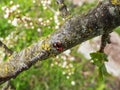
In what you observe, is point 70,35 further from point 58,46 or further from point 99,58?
point 99,58

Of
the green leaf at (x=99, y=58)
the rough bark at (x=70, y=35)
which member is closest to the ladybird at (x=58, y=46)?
the rough bark at (x=70, y=35)

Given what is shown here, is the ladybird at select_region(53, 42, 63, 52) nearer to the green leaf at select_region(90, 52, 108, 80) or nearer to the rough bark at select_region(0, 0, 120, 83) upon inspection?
the rough bark at select_region(0, 0, 120, 83)

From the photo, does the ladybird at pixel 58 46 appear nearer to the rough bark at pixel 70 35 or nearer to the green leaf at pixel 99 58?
the rough bark at pixel 70 35

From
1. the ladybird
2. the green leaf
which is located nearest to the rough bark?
the ladybird

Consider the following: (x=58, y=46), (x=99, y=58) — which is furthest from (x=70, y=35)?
(x=99, y=58)

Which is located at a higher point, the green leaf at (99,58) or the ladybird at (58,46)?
the ladybird at (58,46)

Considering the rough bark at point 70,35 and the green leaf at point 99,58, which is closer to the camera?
the rough bark at point 70,35

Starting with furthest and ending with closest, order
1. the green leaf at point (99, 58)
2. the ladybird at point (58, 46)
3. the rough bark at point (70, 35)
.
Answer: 1. the green leaf at point (99, 58)
2. the ladybird at point (58, 46)
3. the rough bark at point (70, 35)

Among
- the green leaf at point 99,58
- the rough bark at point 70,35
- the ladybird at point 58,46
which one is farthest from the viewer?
the green leaf at point 99,58
